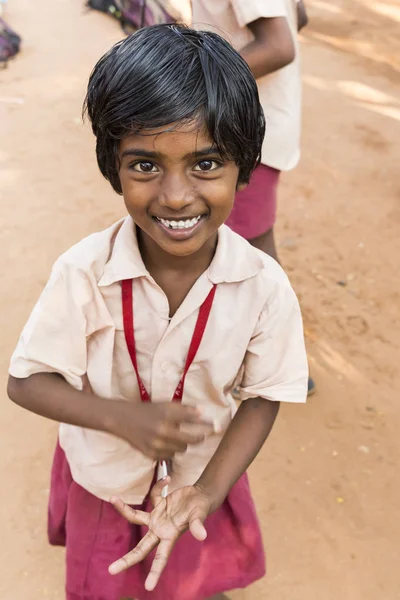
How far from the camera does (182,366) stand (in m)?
1.27

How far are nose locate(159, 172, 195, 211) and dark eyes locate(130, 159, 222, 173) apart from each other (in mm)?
26

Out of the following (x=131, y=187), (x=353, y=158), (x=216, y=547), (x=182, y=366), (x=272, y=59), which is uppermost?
(x=131, y=187)

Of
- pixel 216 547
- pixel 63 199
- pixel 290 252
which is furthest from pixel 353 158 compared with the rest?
pixel 216 547

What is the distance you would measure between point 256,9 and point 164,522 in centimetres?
133

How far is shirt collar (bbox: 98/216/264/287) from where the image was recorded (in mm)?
1194

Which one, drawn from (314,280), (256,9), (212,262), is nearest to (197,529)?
(212,262)

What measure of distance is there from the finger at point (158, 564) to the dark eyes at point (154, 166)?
66 cm

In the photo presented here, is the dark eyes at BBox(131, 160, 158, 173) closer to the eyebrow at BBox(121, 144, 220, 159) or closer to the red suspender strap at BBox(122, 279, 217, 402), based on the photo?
the eyebrow at BBox(121, 144, 220, 159)

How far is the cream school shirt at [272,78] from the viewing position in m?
1.81

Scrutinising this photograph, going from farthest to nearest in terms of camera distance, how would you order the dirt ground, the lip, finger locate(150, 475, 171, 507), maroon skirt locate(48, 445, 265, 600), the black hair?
the dirt ground < maroon skirt locate(48, 445, 265, 600) < finger locate(150, 475, 171, 507) < the lip < the black hair

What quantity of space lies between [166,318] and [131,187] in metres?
0.26

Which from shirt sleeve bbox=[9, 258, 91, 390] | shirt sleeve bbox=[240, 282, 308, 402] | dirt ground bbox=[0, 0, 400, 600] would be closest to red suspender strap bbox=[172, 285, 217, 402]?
shirt sleeve bbox=[240, 282, 308, 402]

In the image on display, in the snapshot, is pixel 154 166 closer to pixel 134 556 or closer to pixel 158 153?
pixel 158 153

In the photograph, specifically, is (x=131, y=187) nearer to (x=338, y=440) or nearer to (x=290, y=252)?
(x=338, y=440)
